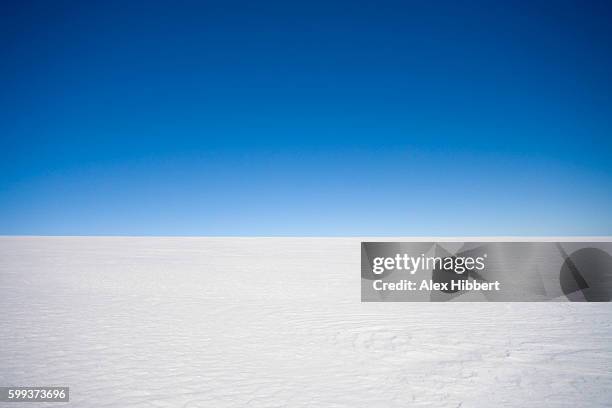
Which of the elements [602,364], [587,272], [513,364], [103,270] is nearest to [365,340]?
[513,364]

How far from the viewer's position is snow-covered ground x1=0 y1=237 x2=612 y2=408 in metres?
4.01

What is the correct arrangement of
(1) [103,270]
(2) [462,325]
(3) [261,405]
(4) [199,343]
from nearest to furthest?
(3) [261,405] → (4) [199,343] → (2) [462,325] → (1) [103,270]

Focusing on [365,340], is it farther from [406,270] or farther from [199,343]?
[406,270]

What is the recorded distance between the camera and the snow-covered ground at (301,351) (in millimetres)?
4008

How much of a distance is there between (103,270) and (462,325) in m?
14.5

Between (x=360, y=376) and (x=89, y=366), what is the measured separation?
11.8ft

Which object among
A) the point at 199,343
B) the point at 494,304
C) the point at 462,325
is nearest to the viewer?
the point at 199,343

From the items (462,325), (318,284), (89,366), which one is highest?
(318,284)

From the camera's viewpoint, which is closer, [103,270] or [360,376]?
[360,376]

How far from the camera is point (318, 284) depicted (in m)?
12.2

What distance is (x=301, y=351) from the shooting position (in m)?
5.41

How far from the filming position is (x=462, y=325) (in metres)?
6.90

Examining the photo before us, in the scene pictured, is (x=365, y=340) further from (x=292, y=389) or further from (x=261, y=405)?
(x=261, y=405)

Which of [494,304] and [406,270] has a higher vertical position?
[406,270]
